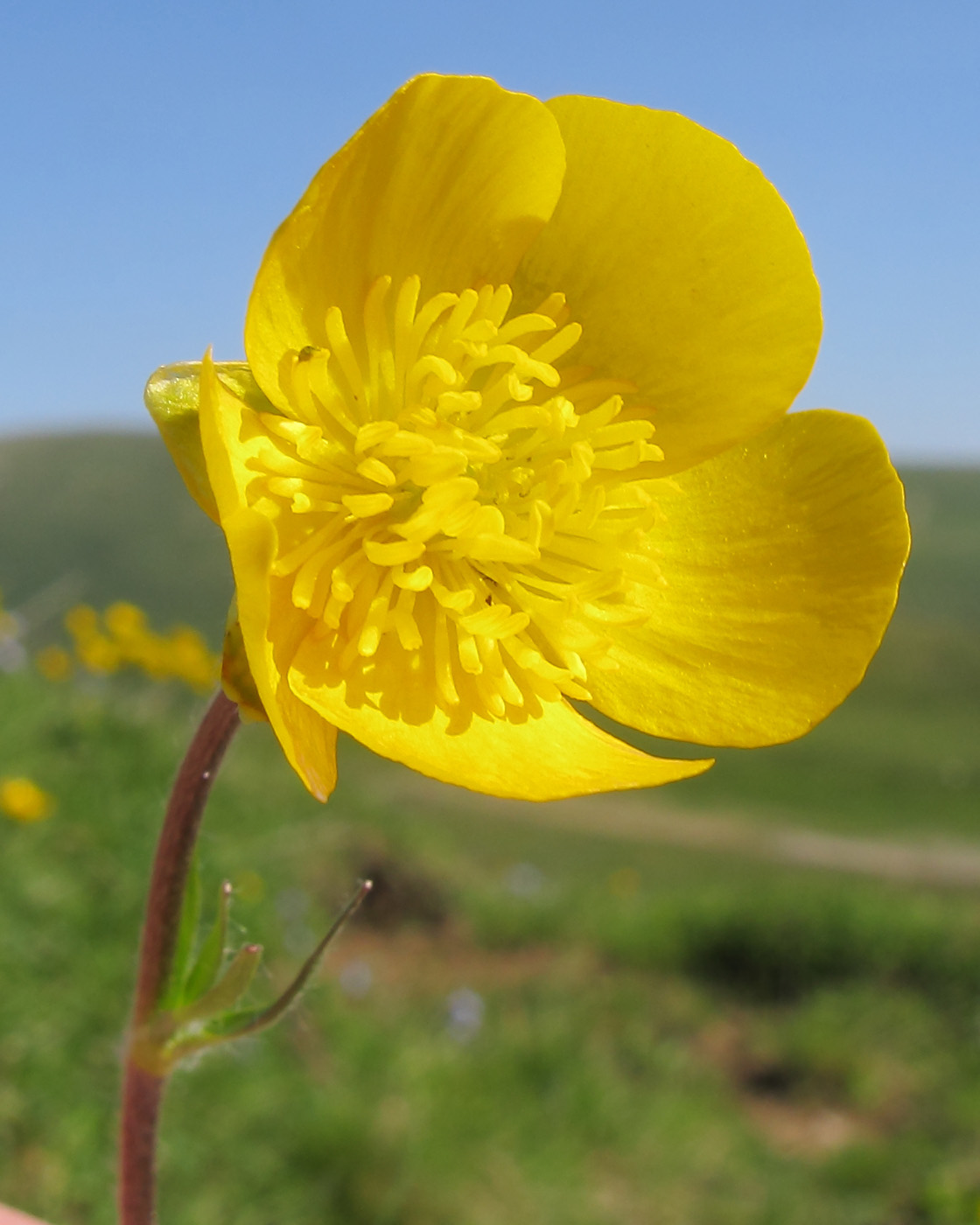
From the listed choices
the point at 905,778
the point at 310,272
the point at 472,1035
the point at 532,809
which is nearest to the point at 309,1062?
the point at 472,1035

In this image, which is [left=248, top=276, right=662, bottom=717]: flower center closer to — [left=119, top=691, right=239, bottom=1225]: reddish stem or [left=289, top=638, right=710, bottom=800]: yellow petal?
[left=289, top=638, right=710, bottom=800]: yellow petal

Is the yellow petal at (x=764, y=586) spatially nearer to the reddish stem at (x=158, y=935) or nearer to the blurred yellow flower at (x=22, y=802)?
the reddish stem at (x=158, y=935)

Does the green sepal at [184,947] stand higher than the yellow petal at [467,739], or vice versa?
the yellow petal at [467,739]

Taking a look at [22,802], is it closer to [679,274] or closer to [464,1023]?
[464,1023]

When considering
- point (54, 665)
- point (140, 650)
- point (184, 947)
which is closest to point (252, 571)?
point (184, 947)

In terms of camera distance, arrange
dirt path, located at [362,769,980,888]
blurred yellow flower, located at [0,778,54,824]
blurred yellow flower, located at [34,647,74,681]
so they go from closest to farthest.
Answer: blurred yellow flower, located at [0,778,54,824] < blurred yellow flower, located at [34,647,74,681] < dirt path, located at [362,769,980,888]

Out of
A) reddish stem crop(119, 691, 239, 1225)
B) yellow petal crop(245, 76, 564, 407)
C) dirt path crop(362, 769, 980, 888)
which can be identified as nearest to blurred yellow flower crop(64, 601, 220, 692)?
reddish stem crop(119, 691, 239, 1225)

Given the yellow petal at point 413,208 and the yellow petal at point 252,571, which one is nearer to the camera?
the yellow petal at point 252,571

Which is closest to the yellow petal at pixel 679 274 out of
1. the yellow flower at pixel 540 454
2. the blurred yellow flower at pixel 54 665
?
the yellow flower at pixel 540 454
